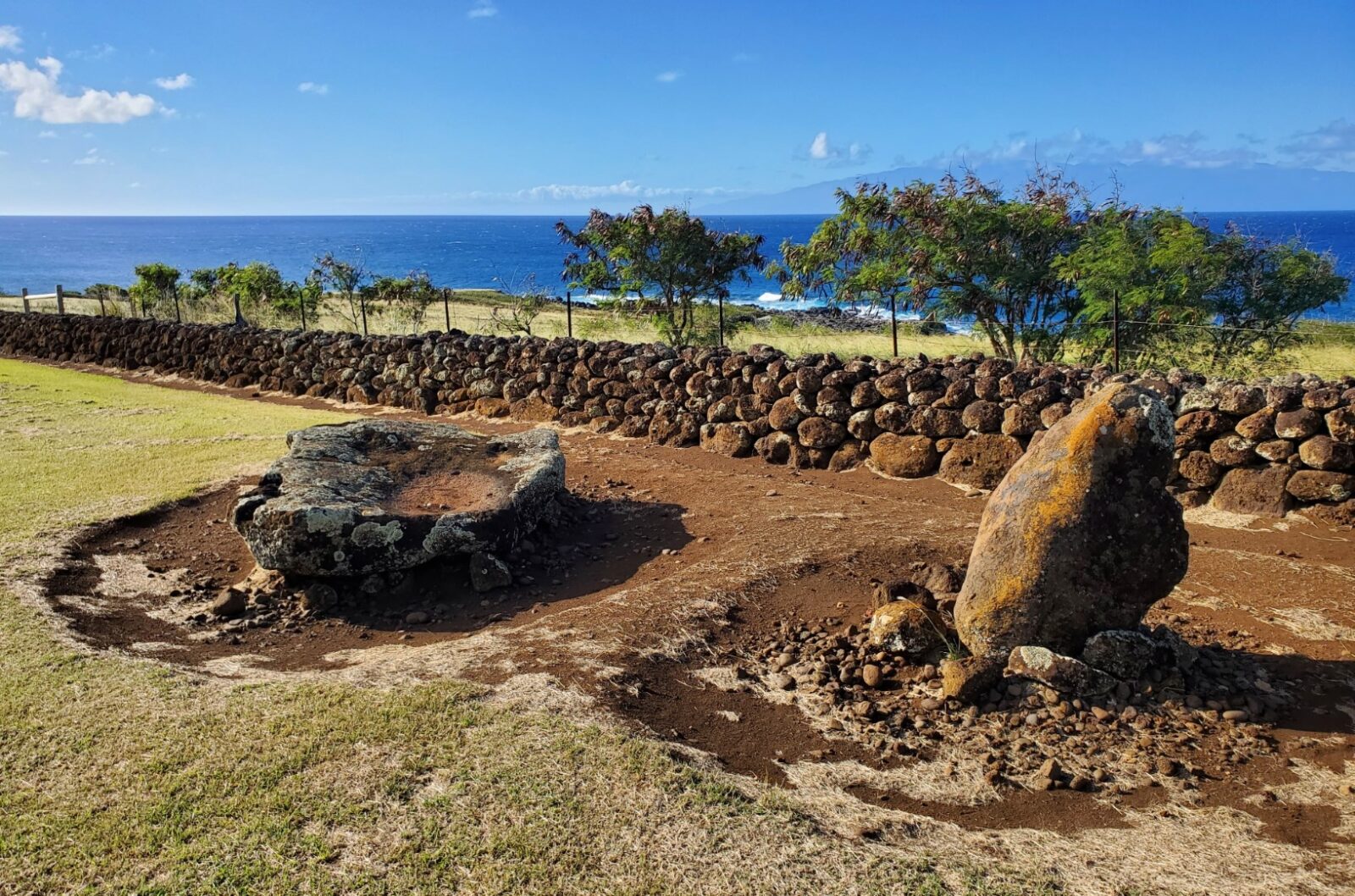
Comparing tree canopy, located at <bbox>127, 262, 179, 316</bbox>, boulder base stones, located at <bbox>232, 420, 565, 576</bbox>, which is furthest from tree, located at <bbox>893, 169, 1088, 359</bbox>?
tree canopy, located at <bbox>127, 262, 179, 316</bbox>

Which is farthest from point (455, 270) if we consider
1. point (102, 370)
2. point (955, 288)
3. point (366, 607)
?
point (366, 607)

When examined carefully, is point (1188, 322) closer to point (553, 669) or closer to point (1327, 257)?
point (1327, 257)

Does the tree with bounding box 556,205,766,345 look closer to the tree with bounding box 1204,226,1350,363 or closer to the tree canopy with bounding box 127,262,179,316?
the tree with bounding box 1204,226,1350,363

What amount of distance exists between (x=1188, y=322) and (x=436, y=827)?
13800 millimetres

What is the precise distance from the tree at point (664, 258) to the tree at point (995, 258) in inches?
179

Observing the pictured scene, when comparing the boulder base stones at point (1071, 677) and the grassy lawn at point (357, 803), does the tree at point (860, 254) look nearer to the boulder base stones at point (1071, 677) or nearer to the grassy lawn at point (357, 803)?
the boulder base stones at point (1071, 677)

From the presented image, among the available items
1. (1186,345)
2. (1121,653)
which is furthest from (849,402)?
(1121,653)

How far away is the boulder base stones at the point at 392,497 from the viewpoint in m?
7.25

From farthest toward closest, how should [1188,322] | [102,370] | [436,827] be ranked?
[102,370] < [1188,322] < [436,827]

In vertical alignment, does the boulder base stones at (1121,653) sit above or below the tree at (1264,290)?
below

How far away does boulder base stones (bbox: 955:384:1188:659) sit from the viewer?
5.47 meters

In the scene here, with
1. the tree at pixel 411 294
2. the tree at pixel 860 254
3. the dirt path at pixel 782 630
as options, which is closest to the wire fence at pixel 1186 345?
the tree at pixel 860 254

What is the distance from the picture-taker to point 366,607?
24.0 feet

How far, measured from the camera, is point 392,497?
8188mm
